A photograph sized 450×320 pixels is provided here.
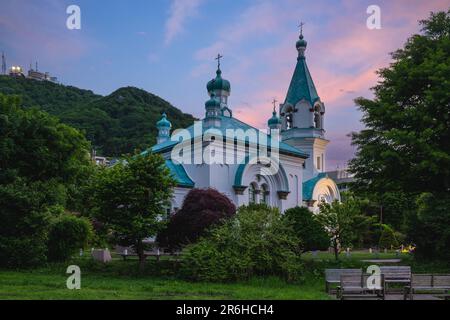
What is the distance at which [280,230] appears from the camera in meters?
21.2

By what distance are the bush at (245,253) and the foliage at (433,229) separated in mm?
6337

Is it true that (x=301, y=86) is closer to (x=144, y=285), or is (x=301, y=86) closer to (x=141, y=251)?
(x=141, y=251)

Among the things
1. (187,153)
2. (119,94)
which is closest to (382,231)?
(187,153)

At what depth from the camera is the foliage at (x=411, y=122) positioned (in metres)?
20.5

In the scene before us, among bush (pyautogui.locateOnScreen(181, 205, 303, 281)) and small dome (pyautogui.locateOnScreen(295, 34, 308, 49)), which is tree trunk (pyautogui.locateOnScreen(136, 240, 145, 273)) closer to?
bush (pyautogui.locateOnScreen(181, 205, 303, 281))

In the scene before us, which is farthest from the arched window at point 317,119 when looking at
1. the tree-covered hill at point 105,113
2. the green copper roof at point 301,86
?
the tree-covered hill at point 105,113

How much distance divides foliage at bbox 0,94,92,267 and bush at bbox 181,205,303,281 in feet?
22.9

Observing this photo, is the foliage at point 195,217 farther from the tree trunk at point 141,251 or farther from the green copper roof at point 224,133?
the green copper roof at point 224,133

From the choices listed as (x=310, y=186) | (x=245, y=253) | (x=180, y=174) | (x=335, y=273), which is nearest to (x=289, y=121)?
(x=310, y=186)

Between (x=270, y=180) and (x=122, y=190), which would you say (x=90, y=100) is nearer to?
(x=270, y=180)

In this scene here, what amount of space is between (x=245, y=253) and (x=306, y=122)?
100 ft

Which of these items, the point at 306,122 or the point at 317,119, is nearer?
the point at 306,122

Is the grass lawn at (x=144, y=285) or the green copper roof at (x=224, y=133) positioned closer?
the grass lawn at (x=144, y=285)

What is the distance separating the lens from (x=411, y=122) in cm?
2192
